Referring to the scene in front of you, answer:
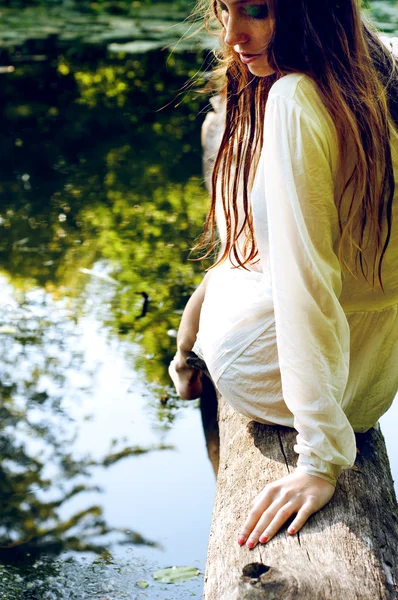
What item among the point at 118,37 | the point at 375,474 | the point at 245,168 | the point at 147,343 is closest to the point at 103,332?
the point at 147,343

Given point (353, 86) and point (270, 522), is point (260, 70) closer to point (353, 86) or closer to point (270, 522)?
point (353, 86)

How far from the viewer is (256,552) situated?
1515 millimetres

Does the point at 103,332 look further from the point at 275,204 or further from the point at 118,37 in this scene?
the point at 118,37

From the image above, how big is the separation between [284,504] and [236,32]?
887 mm

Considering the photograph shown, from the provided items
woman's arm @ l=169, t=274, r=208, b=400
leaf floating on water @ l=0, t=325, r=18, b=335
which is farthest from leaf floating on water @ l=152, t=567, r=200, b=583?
leaf floating on water @ l=0, t=325, r=18, b=335

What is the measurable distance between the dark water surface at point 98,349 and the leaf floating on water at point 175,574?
23 millimetres

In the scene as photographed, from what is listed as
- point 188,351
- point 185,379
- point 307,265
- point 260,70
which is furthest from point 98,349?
point 307,265

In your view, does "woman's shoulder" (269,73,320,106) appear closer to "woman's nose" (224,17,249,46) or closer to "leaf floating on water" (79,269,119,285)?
"woman's nose" (224,17,249,46)

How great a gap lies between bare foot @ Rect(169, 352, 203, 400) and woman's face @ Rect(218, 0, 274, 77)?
118cm

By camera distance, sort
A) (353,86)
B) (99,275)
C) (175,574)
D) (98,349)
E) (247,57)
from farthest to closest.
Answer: (99,275) < (98,349) < (175,574) < (247,57) < (353,86)

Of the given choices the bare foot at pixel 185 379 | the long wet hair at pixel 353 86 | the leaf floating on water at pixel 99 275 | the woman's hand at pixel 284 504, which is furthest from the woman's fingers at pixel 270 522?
the leaf floating on water at pixel 99 275

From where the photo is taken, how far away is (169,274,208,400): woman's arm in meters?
2.43

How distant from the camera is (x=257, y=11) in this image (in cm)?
165

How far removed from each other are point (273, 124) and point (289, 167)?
0.09 m
